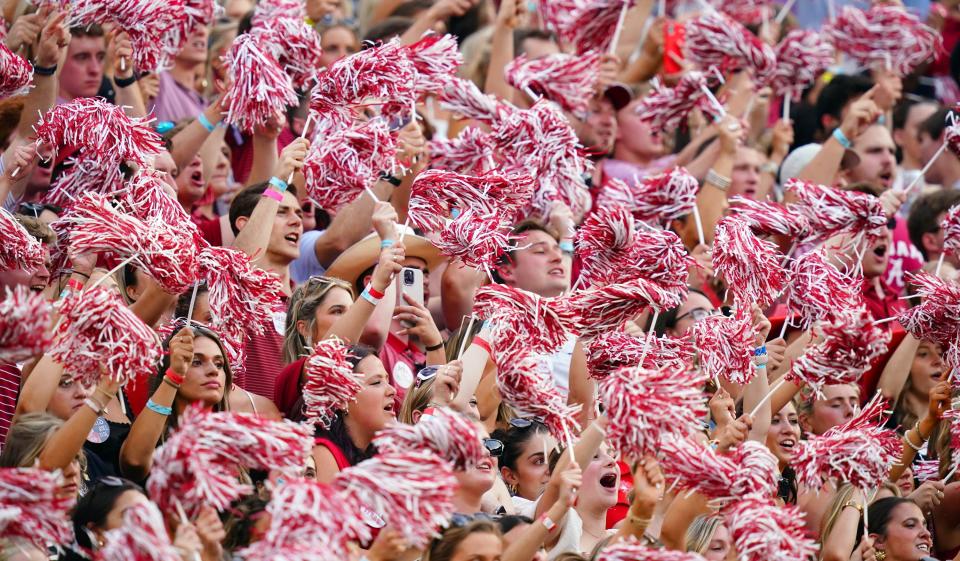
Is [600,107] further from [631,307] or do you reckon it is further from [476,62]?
[631,307]

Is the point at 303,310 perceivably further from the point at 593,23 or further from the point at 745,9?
the point at 745,9

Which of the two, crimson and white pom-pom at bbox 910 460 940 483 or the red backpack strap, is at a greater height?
the red backpack strap

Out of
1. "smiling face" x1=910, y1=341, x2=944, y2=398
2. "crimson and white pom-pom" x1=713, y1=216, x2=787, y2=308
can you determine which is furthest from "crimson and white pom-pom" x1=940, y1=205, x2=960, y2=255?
"crimson and white pom-pom" x1=713, y1=216, x2=787, y2=308

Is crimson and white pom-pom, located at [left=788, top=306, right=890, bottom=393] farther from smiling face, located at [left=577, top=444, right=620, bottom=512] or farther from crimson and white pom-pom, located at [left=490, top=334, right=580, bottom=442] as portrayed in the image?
crimson and white pom-pom, located at [left=490, top=334, right=580, bottom=442]

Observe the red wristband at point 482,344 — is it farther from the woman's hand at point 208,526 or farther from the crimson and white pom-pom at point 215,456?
the woman's hand at point 208,526

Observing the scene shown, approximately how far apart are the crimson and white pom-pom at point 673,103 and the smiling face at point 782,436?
2.31 metres

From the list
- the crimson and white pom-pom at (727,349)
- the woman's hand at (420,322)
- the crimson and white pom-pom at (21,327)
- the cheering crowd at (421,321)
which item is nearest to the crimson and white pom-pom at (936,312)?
the cheering crowd at (421,321)

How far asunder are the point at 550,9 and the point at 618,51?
0.99 m

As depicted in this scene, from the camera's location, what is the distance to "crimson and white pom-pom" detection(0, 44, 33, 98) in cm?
612

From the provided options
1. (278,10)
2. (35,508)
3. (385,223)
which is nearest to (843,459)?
(385,223)

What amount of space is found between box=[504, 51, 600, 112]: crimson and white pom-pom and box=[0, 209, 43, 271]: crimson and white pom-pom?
3024 millimetres

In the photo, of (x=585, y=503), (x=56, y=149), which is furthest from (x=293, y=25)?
(x=585, y=503)

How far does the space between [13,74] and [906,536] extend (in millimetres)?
4013

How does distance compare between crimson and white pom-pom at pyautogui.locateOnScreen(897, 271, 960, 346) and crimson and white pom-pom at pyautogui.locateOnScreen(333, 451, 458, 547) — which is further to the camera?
crimson and white pom-pom at pyautogui.locateOnScreen(897, 271, 960, 346)
